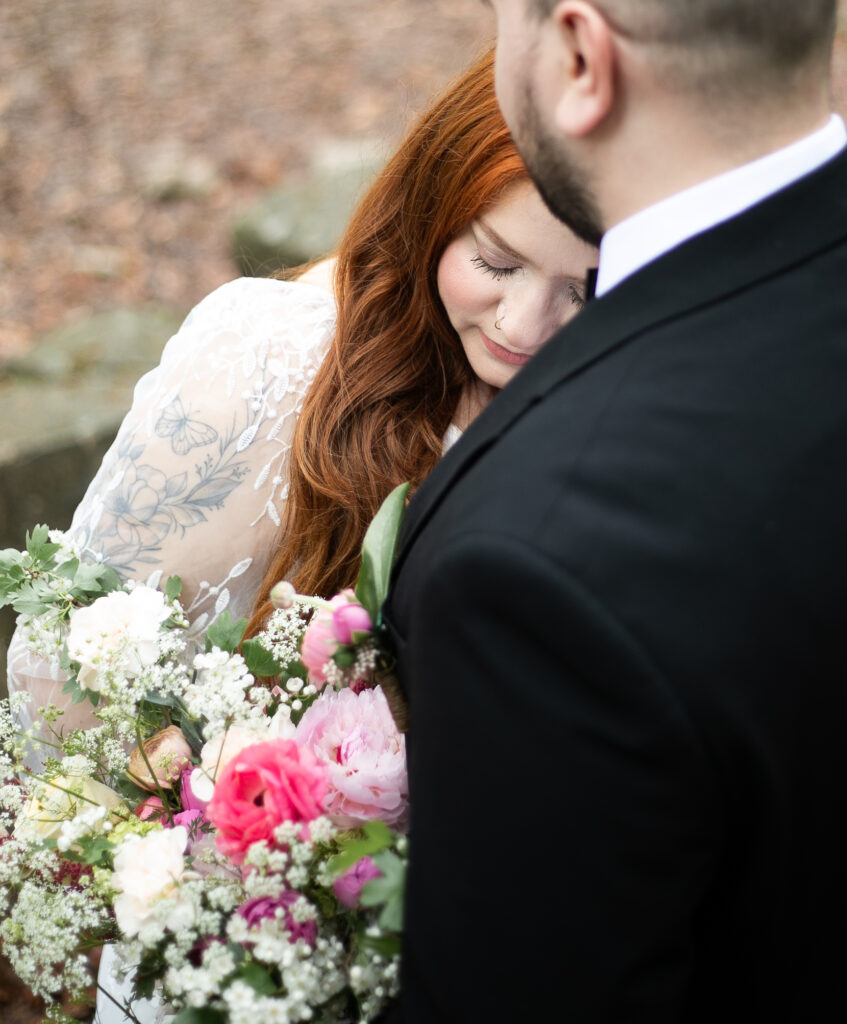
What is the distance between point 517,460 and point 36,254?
610 centimetres

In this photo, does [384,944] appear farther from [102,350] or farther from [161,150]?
[161,150]

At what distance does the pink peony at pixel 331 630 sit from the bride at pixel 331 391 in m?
0.71

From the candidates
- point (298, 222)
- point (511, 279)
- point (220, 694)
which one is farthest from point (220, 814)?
point (298, 222)

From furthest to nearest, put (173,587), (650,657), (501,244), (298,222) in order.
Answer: (298,222)
(501,244)
(173,587)
(650,657)

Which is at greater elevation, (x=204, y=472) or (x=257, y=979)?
(x=204, y=472)

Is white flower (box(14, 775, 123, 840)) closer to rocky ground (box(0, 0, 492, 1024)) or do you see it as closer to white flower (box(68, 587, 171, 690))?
white flower (box(68, 587, 171, 690))

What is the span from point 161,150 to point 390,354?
5.83 metres

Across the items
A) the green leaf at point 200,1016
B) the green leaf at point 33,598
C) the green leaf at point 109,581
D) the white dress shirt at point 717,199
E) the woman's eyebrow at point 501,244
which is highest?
the white dress shirt at point 717,199

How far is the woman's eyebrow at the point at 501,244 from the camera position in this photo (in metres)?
1.89

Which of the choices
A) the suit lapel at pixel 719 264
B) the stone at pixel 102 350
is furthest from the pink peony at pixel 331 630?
the stone at pixel 102 350

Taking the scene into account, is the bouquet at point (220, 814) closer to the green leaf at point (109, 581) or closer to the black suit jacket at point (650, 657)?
the green leaf at point (109, 581)

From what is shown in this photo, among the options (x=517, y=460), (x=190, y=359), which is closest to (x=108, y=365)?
(x=190, y=359)

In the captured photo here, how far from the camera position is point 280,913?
1238mm

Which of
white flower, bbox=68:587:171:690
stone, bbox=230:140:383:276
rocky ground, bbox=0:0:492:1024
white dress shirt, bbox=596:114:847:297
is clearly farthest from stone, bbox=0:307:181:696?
white dress shirt, bbox=596:114:847:297
